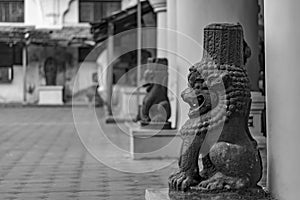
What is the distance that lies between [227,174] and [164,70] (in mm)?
5710

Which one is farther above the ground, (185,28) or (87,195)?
(185,28)

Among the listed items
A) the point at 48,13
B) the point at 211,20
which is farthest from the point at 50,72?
the point at 211,20

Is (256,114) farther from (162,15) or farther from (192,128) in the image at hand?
(162,15)

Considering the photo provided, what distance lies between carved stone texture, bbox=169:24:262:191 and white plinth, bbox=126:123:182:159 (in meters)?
4.63

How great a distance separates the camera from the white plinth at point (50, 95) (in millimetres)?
26438

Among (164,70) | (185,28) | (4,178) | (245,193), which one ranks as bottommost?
(4,178)

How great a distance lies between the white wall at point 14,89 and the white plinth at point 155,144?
775 inches

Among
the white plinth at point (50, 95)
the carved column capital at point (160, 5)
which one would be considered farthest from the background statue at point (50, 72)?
the carved column capital at point (160, 5)

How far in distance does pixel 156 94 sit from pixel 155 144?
105cm

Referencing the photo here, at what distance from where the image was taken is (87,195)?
19.2ft

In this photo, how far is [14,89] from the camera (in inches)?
1084

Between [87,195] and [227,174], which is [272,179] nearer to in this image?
[227,174]

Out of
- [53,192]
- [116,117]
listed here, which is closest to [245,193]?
[53,192]

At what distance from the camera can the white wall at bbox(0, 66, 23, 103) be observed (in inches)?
1082
